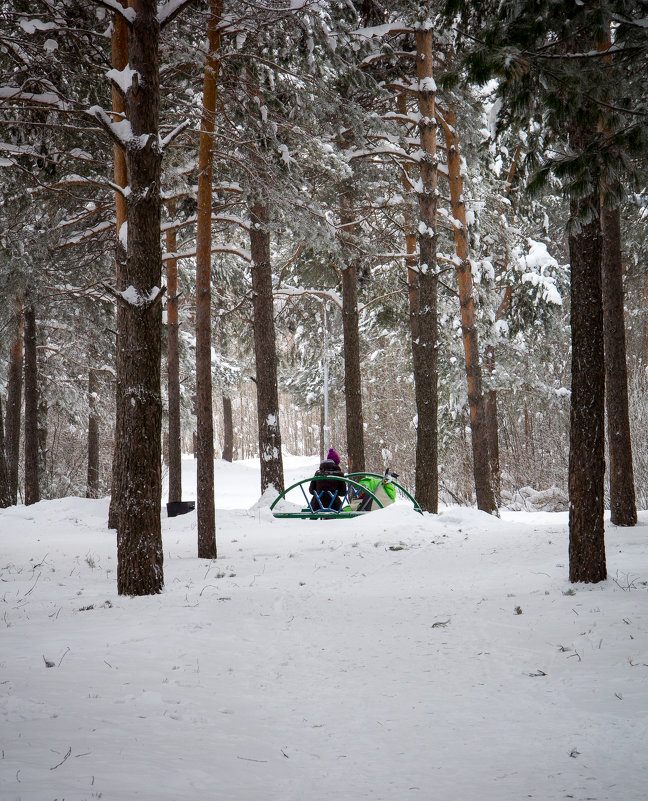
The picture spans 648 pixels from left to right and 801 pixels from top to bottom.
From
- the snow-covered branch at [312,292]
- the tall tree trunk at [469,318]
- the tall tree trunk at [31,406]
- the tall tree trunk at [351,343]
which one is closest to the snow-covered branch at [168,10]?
the tall tree trunk at [351,343]

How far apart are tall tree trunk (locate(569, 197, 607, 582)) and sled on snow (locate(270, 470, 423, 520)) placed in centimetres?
578

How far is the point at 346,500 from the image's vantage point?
13.4m

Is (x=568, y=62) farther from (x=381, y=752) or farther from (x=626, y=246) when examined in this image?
(x=626, y=246)

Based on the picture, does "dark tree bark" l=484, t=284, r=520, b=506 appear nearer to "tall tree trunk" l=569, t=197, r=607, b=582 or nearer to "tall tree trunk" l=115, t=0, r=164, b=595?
"tall tree trunk" l=569, t=197, r=607, b=582

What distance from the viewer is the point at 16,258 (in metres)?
12.2

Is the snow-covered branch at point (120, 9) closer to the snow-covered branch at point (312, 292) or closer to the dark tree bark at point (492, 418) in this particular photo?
the snow-covered branch at point (312, 292)

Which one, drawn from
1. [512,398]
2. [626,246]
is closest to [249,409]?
[512,398]

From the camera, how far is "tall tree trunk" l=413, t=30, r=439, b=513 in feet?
38.0

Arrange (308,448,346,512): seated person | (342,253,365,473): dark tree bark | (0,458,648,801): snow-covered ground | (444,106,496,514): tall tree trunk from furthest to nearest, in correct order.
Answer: (444,106,496,514): tall tree trunk, (342,253,365,473): dark tree bark, (308,448,346,512): seated person, (0,458,648,801): snow-covered ground

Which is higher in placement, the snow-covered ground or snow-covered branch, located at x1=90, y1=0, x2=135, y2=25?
snow-covered branch, located at x1=90, y1=0, x2=135, y2=25

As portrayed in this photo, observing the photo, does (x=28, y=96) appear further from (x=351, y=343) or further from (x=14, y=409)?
(x=14, y=409)

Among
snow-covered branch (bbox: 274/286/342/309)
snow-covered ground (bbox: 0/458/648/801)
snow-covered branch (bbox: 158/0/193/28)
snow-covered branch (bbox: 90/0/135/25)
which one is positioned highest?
snow-covered branch (bbox: 158/0/193/28)

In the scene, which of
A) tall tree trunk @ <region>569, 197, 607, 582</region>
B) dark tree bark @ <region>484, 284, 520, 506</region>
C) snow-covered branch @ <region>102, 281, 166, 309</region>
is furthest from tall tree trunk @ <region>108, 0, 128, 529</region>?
dark tree bark @ <region>484, 284, 520, 506</region>

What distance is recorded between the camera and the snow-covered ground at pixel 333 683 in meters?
2.82
